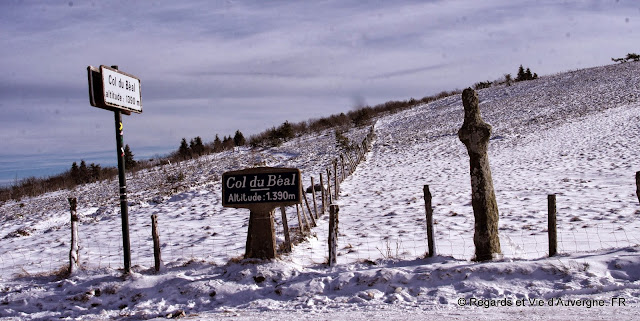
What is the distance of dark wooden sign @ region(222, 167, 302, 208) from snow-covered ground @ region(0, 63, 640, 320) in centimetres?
89

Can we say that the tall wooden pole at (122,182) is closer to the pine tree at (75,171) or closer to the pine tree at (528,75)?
the pine tree at (75,171)

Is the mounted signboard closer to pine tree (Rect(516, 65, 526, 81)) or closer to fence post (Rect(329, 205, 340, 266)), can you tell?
fence post (Rect(329, 205, 340, 266))

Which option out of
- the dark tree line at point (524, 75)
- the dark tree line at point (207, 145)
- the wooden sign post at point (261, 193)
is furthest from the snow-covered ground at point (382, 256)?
the dark tree line at point (524, 75)

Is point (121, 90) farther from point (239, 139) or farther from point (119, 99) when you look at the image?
point (239, 139)

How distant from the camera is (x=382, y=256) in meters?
7.88

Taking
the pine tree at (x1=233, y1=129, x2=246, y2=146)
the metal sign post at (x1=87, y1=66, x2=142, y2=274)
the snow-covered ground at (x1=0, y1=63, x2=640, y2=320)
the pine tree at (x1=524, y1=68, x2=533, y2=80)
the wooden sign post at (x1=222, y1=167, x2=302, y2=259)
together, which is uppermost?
the pine tree at (x1=524, y1=68, x2=533, y2=80)

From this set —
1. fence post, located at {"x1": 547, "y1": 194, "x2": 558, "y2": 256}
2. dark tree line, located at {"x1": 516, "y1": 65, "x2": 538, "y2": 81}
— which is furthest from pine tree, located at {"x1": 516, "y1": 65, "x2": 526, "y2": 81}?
fence post, located at {"x1": 547, "y1": 194, "x2": 558, "y2": 256}

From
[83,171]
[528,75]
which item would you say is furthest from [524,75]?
[83,171]

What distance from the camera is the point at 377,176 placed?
21062 millimetres

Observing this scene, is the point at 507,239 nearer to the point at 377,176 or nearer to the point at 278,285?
the point at 278,285

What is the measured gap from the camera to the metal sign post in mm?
6309

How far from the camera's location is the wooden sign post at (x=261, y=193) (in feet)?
22.7

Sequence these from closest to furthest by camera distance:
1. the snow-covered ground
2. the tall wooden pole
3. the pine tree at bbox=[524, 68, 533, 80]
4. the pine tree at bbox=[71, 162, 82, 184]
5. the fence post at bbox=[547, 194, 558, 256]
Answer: the snow-covered ground < the fence post at bbox=[547, 194, 558, 256] < the tall wooden pole < the pine tree at bbox=[71, 162, 82, 184] < the pine tree at bbox=[524, 68, 533, 80]

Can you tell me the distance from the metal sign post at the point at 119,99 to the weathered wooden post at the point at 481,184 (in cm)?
479
